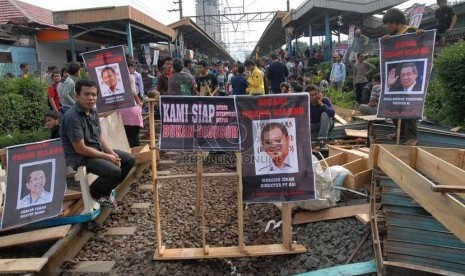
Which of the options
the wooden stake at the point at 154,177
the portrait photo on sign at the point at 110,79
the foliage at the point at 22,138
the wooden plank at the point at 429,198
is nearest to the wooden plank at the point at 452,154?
the wooden plank at the point at 429,198

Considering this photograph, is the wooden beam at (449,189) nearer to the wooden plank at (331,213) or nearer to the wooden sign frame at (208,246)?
the wooden sign frame at (208,246)

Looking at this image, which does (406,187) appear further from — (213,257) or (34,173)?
(34,173)

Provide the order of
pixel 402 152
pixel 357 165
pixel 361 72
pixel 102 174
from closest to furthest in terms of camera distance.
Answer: pixel 402 152, pixel 102 174, pixel 357 165, pixel 361 72

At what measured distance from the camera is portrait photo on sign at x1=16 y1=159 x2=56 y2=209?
4.51m

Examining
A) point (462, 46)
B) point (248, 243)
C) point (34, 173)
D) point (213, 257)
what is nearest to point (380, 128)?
point (462, 46)

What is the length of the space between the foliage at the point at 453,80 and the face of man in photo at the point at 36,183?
684 centimetres

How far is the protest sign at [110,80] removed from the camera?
21.4ft

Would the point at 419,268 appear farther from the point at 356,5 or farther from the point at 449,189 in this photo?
the point at 356,5

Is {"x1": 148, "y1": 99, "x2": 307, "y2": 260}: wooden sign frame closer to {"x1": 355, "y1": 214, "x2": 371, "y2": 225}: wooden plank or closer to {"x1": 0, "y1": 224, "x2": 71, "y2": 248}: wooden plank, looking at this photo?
{"x1": 355, "y1": 214, "x2": 371, "y2": 225}: wooden plank

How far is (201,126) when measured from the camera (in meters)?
3.83

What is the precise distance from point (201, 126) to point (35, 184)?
88.1 inches

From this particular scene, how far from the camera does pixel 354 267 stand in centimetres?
341

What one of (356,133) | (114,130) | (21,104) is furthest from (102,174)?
(21,104)

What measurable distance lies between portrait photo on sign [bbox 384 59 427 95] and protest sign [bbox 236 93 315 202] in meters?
2.33
